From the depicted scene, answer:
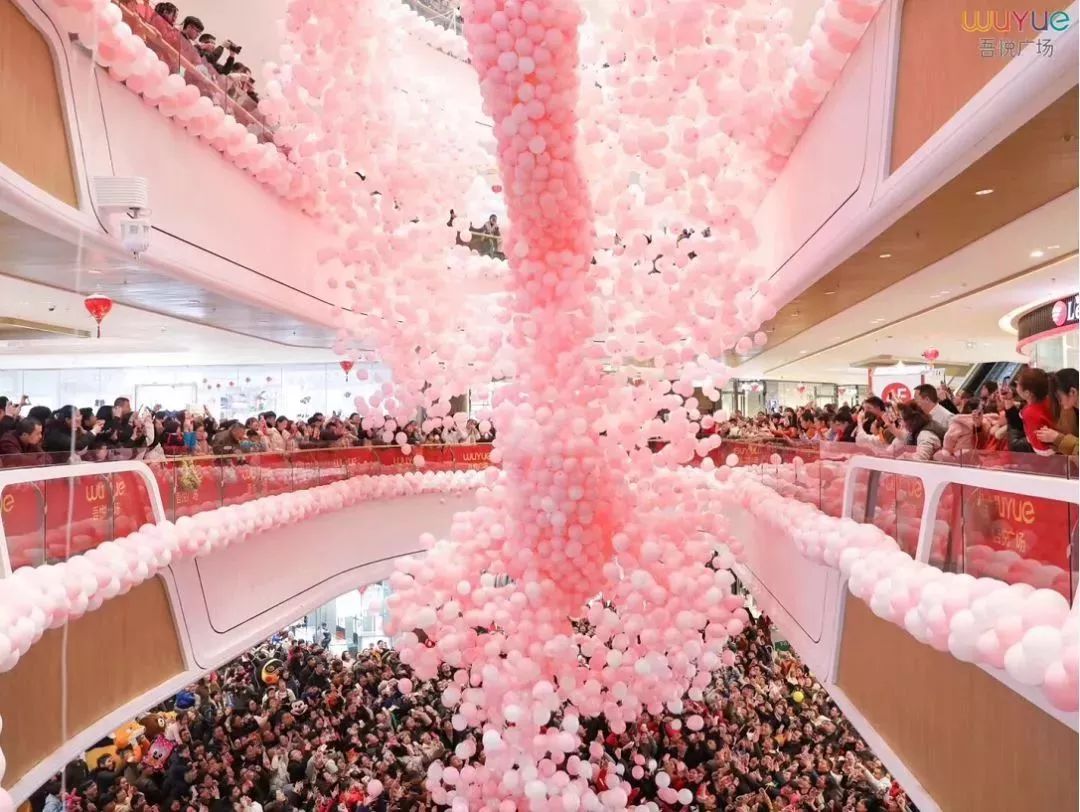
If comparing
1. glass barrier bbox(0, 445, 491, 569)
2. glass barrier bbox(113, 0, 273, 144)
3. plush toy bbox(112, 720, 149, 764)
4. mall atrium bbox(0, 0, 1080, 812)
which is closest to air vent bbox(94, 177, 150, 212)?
mall atrium bbox(0, 0, 1080, 812)

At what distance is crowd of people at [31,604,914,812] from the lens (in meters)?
6.61

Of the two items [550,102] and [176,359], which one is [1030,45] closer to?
[550,102]

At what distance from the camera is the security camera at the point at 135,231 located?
14.8ft

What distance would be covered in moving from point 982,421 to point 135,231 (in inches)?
172

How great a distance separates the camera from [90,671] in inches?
165

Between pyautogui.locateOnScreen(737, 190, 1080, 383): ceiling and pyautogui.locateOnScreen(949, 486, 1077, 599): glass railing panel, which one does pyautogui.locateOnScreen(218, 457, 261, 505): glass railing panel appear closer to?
pyautogui.locateOnScreen(949, 486, 1077, 599): glass railing panel

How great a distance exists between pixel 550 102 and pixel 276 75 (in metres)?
2.60

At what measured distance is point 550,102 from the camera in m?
3.72

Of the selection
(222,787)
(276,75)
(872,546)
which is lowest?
(222,787)

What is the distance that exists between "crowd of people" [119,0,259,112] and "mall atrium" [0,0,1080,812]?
0.14 ft

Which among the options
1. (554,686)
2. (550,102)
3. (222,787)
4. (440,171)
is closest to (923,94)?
(550,102)

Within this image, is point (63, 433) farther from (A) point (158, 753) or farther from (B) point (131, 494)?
(A) point (158, 753)

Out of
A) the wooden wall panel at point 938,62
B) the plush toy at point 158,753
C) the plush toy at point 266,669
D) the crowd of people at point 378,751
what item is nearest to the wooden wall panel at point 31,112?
the crowd of people at point 378,751

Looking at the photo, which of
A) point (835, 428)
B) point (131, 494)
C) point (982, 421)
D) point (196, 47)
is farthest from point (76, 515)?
point (835, 428)
